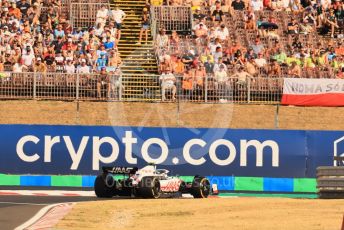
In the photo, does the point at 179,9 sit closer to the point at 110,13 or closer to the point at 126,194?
the point at 110,13

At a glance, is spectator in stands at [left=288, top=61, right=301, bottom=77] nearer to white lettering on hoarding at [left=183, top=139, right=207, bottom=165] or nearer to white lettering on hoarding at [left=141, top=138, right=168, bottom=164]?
white lettering on hoarding at [left=183, top=139, right=207, bottom=165]

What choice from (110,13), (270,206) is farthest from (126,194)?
(110,13)

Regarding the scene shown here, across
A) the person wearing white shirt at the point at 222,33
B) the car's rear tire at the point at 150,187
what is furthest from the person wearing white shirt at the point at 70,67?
the car's rear tire at the point at 150,187

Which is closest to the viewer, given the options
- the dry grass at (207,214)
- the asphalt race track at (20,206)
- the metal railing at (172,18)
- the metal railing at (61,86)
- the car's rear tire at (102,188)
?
the asphalt race track at (20,206)

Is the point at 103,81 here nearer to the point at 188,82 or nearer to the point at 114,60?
the point at 114,60

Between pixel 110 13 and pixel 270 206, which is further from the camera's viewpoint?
pixel 110 13

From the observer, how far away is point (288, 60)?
120 ft

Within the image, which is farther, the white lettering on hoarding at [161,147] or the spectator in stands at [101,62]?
the spectator in stands at [101,62]

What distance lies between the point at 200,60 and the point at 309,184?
601 cm

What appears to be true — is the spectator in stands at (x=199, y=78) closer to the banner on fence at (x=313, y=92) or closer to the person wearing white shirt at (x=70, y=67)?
the banner on fence at (x=313, y=92)

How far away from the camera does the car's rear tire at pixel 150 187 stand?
92.0ft

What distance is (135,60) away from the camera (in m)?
37.2

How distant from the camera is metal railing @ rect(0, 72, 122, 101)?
113 ft

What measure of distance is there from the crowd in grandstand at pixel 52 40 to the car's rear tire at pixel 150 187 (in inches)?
312
